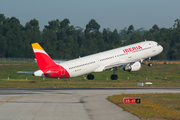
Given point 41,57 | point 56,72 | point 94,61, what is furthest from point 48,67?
point 94,61

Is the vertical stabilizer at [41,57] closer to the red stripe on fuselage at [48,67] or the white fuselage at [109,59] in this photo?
the red stripe on fuselage at [48,67]

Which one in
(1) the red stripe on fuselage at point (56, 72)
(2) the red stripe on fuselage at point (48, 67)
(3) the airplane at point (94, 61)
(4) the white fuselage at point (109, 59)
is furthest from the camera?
(4) the white fuselage at point (109, 59)

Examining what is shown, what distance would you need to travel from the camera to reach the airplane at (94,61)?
5316cm

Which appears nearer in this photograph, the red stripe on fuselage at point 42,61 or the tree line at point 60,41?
the red stripe on fuselage at point 42,61

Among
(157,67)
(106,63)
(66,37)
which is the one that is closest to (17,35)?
(66,37)

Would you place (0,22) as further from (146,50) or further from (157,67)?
(146,50)

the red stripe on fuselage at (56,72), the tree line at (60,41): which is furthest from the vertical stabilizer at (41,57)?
the tree line at (60,41)

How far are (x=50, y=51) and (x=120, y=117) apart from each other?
445 feet

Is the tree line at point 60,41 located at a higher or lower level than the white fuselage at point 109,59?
higher

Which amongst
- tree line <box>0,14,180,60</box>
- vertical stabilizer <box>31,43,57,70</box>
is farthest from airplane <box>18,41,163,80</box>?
tree line <box>0,14,180,60</box>

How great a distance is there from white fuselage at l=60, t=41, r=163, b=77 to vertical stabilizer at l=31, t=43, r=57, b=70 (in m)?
2.84

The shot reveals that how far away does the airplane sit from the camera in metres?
53.2

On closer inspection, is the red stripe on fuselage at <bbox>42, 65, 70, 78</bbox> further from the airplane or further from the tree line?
the tree line

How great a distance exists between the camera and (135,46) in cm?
6141
